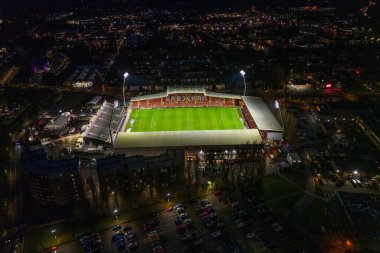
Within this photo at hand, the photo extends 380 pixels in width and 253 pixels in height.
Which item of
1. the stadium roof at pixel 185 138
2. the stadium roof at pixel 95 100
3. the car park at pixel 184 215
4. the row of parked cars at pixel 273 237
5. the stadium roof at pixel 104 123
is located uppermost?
the stadium roof at pixel 95 100

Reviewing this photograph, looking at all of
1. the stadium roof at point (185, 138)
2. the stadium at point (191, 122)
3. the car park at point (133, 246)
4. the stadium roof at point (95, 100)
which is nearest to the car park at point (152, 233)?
the car park at point (133, 246)

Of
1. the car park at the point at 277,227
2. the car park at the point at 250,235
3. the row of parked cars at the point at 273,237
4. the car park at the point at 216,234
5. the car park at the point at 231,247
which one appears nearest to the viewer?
the car park at the point at 231,247

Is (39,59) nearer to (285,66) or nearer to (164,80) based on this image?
(164,80)

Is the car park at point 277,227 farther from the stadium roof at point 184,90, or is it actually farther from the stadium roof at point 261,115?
the stadium roof at point 184,90

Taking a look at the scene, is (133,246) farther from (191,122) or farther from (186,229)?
(191,122)

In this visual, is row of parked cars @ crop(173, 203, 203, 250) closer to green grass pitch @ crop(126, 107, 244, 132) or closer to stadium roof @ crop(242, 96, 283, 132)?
green grass pitch @ crop(126, 107, 244, 132)

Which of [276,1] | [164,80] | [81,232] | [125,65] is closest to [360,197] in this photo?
[81,232]

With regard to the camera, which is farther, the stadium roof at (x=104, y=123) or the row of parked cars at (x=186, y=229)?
the stadium roof at (x=104, y=123)
